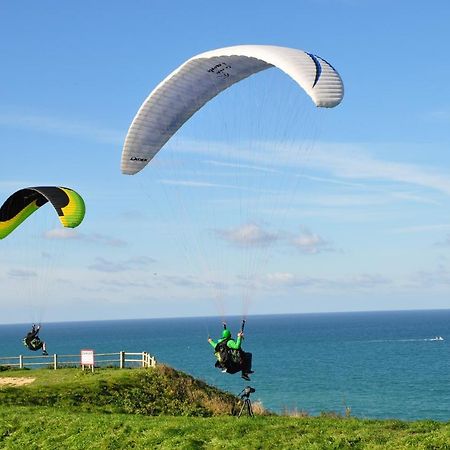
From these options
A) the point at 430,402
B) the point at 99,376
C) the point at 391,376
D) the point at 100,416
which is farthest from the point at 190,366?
the point at 100,416

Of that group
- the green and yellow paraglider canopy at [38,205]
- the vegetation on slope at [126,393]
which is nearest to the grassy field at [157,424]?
the vegetation on slope at [126,393]

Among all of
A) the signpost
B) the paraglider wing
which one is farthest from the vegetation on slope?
the paraglider wing

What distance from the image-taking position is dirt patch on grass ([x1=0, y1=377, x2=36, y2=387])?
3246cm

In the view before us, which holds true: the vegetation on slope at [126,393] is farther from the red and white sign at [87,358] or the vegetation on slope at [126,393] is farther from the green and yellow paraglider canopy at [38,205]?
the green and yellow paraglider canopy at [38,205]

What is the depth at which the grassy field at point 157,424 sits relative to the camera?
1745 centimetres

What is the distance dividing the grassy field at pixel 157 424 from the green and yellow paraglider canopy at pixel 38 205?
6.77 meters

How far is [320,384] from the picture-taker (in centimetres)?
8044

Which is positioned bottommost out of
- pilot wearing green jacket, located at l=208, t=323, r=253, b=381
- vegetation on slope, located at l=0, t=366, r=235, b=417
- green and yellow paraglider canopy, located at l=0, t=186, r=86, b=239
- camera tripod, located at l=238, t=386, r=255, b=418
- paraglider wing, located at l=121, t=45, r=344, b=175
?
vegetation on slope, located at l=0, t=366, r=235, b=417

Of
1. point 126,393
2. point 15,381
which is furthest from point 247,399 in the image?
point 15,381

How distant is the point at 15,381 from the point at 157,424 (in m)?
15.2

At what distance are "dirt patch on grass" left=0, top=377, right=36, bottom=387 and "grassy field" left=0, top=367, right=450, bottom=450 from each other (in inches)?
45.6

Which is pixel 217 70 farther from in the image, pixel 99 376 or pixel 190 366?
pixel 190 366

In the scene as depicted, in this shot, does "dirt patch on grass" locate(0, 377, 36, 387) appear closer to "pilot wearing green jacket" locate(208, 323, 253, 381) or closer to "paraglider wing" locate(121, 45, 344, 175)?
"paraglider wing" locate(121, 45, 344, 175)

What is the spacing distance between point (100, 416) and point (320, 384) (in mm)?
60244
